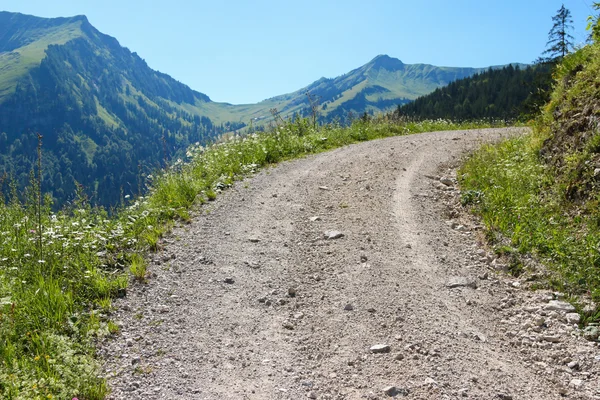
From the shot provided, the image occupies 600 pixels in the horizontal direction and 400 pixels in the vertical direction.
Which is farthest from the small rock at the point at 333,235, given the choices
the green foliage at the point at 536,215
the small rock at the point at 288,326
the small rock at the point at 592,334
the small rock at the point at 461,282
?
the small rock at the point at 592,334

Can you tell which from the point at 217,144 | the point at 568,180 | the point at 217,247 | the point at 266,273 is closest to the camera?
the point at 266,273

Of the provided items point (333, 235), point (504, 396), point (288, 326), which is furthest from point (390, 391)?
point (333, 235)

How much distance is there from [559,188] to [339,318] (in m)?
6.48

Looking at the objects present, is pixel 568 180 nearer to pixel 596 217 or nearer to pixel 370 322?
pixel 596 217

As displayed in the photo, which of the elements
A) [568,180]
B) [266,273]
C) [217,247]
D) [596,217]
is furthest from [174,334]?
[568,180]

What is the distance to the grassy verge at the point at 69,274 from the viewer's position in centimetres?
464

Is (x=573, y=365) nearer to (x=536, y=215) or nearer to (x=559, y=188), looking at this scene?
(x=536, y=215)

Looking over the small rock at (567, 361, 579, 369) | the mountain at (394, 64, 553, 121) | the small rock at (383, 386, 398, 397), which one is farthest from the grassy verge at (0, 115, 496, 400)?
the mountain at (394, 64, 553, 121)

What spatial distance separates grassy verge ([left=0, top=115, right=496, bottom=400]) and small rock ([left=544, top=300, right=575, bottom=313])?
6.10m

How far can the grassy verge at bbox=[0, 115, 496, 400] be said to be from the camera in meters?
4.64

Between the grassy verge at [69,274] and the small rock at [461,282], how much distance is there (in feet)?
16.9

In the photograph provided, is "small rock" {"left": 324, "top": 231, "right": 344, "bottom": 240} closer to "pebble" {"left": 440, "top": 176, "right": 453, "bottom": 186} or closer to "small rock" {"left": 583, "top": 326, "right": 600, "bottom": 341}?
"small rock" {"left": 583, "top": 326, "right": 600, "bottom": 341}

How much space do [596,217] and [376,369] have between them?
5.72 metres

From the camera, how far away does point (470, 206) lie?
10914 mm
